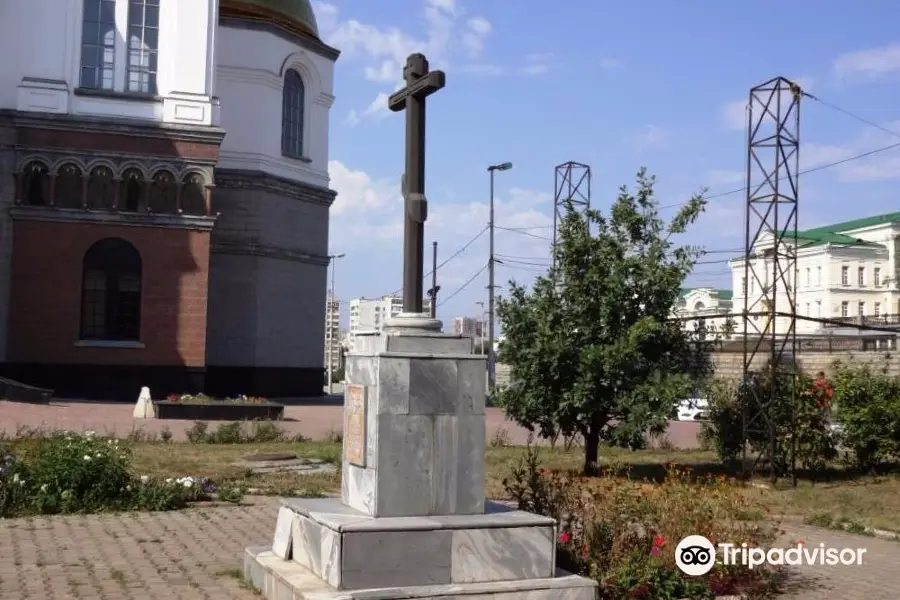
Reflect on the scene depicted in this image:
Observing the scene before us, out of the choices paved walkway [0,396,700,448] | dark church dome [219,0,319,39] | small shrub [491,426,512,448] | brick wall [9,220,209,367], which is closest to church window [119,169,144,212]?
brick wall [9,220,209,367]

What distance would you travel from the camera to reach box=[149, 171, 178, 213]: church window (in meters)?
32.1

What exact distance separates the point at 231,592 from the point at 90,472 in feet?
14.6

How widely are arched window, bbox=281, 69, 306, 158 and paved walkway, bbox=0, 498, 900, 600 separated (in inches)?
1146

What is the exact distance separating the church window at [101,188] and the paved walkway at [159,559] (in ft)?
72.5

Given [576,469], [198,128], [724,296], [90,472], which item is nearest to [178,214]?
[198,128]

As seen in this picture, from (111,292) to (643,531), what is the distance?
2668 centimetres

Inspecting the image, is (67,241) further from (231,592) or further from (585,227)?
(231,592)

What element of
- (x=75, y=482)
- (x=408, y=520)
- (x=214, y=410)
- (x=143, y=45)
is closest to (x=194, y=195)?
(x=143, y=45)

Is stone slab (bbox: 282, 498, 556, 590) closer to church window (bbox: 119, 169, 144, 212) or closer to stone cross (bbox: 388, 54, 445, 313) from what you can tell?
stone cross (bbox: 388, 54, 445, 313)

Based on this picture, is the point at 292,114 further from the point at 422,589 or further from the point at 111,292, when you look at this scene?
the point at 422,589

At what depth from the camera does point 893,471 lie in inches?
675

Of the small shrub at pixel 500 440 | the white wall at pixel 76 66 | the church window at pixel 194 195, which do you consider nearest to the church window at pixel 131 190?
the church window at pixel 194 195

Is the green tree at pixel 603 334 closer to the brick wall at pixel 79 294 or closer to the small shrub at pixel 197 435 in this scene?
the small shrub at pixel 197 435

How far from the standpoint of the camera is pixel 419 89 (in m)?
7.99
